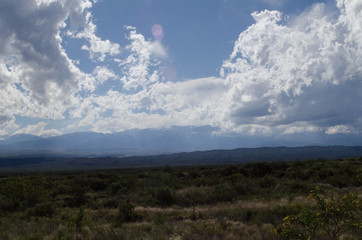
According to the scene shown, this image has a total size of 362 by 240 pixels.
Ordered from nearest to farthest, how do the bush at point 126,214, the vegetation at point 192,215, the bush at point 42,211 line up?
the vegetation at point 192,215 → the bush at point 126,214 → the bush at point 42,211

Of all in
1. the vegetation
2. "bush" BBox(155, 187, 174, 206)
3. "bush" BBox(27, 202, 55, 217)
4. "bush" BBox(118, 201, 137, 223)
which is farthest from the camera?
"bush" BBox(155, 187, 174, 206)

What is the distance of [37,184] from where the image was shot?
58.5 feet

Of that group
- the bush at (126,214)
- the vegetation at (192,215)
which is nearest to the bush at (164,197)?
the vegetation at (192,215)

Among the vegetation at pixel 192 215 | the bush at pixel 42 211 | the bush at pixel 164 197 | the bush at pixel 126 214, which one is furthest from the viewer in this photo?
the bush at pixel 164 197

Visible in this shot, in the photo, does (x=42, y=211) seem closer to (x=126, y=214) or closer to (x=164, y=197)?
(x=126, y=214)

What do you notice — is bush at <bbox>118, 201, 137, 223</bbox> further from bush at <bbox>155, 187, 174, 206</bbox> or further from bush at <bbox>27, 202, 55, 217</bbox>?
bush at <bbox>27, 202, 55, 217</bbox>

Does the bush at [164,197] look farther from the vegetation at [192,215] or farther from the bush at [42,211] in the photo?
the bush at [42,211]

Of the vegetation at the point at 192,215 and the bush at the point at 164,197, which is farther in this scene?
the bush at the point at 164,197

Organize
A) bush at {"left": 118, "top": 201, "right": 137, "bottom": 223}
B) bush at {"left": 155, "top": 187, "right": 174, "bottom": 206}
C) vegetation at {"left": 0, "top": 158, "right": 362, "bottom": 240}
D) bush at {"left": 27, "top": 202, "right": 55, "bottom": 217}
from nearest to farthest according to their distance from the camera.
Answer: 1. vegetation at {"left": 0, "top": 158, "right": 362, "bottom": 240}
2. bush at {"left": 118, "top": 201, "right": 137, "bottom": 223}
3. bush at {"left": 27, "top": 202, "right": 55, "bottom": 217}
4. bush at {"left": 155, "top": 187, "right": 174, "bottom": 206}

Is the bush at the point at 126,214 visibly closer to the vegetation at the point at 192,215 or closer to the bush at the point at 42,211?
the vegetation at the point at 192,215

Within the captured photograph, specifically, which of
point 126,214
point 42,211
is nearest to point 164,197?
point 126,214

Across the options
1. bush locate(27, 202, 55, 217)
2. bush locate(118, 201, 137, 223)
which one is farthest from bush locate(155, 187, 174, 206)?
bush locate(27, 202, 55, 217)

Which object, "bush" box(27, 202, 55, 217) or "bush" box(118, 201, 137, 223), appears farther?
"bush" box(27, 202, 55, 217)

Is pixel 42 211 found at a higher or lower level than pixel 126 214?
lower
